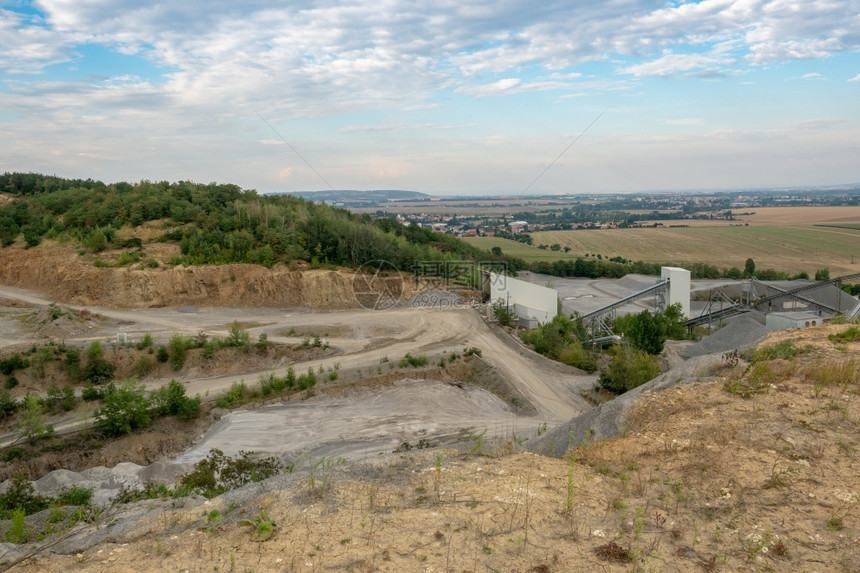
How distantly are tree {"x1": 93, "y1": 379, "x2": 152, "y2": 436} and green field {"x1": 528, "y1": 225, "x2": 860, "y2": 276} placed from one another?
66.5 m

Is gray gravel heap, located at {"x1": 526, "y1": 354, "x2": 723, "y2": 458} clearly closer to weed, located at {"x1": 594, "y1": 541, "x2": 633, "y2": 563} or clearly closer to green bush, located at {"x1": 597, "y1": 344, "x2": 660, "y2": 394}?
weed, located at {"x1": 594, "y1": 541, "x2": 633, "y2": 563}

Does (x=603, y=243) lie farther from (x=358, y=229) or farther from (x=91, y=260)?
(x=91, y=260)

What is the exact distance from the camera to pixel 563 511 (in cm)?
764

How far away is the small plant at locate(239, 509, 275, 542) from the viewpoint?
7.27 meters

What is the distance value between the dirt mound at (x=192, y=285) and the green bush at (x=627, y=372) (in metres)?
17.4

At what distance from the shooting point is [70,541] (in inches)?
296

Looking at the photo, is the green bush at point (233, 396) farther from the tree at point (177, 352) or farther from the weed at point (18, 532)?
the weed at point (18, 532)

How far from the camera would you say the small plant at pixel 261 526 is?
7267 mm

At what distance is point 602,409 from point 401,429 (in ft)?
31.3

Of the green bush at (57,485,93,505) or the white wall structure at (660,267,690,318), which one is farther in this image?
the white wall structure at (660,267,690,318)

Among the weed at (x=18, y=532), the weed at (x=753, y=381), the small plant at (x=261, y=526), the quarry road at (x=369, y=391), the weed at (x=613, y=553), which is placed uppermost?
the weed at (x=753, y=381)

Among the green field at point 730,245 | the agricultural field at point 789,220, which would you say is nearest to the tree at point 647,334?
the green field at point 730,245

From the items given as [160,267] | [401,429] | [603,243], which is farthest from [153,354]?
[603,243]

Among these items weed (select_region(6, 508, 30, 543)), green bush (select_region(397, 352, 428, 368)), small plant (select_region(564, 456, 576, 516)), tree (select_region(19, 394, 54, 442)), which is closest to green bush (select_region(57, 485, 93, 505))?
weed (select_region(6, 508, 30, 543))
